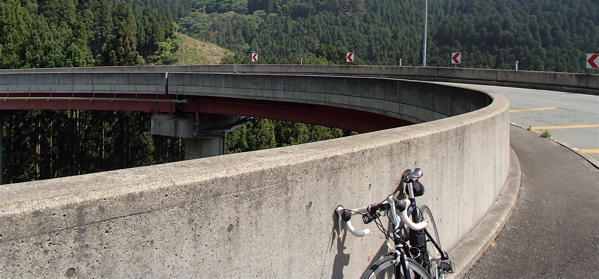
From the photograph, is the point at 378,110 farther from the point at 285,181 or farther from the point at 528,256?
the point at 285,181

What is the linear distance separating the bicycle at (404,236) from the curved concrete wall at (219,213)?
0.59 feet

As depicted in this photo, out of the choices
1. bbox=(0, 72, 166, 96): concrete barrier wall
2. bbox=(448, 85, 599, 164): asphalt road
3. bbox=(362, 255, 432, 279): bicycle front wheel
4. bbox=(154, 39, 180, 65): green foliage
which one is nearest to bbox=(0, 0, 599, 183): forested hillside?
bbox=(154, 39, 180, 65): green foliage

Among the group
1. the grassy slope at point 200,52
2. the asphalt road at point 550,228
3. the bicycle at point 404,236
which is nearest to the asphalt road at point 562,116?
the asphalt road at point 550,228

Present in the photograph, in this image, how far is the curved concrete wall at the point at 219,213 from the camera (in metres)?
2.25

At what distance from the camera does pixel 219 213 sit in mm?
2904

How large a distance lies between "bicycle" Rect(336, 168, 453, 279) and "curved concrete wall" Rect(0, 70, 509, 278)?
180 millimetres

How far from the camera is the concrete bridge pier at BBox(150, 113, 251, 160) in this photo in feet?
80.7

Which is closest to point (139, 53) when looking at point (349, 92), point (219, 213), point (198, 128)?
point (198, 128)

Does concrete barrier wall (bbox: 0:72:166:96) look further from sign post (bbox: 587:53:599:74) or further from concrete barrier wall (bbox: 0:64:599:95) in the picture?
sign post (bbox: 587:53:599:74)

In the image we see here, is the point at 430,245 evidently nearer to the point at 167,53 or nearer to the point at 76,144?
the point at 76,144

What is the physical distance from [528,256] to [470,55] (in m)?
150

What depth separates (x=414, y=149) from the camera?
15.3ft

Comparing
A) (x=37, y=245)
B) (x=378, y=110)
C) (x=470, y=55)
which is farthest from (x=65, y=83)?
(x=470, y=55)

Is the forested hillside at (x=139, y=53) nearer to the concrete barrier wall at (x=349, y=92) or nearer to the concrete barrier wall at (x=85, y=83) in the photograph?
the concrete barrier wall at (x=85, y=83)
